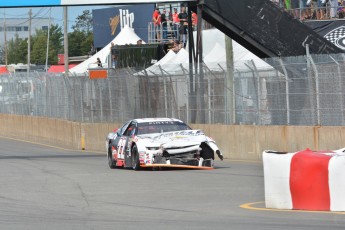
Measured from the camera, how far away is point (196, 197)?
A: 618 inches

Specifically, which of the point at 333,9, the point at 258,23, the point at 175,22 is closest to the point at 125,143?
the point at 258,23

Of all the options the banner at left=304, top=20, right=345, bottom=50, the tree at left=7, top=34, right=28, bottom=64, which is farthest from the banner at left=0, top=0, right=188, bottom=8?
the tree at left=7, top=34, right=28, bottom=64

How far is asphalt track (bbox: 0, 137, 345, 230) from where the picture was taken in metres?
12.3

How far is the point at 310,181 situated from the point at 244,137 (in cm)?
1346

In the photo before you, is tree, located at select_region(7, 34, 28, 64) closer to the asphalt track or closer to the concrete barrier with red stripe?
the asphalt track

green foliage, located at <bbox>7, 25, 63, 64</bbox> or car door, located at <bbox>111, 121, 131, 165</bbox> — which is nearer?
car door, located at <bbox>111, 121, 131, 165</bbox>

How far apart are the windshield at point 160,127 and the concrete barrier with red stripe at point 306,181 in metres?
9.20

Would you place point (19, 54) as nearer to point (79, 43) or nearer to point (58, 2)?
point (79, 43)

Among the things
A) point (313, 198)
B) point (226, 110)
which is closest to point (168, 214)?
A: point (313, 198)

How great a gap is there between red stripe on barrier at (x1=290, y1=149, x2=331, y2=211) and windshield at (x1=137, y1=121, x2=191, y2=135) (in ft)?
31.7

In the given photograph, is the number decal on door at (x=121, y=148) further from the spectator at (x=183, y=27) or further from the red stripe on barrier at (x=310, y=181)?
the spectator at (x=183, y=27)

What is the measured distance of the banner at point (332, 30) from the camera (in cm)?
3525

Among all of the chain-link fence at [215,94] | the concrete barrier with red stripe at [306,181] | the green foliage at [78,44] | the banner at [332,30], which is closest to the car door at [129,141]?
the chain-link fence at [215,94]

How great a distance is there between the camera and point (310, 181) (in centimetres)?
A: 1327
